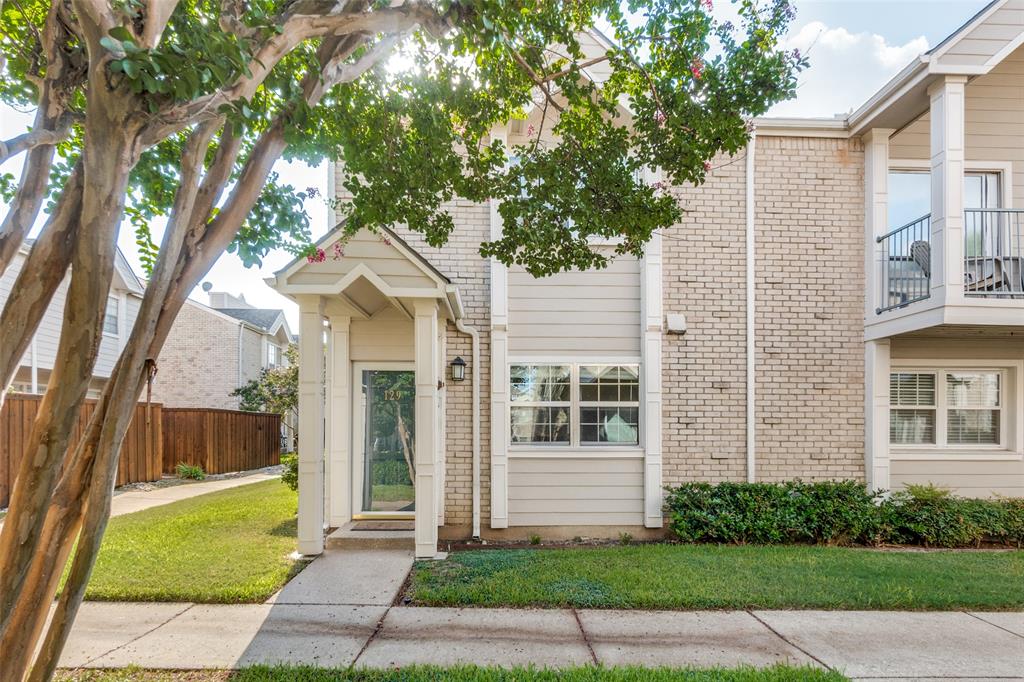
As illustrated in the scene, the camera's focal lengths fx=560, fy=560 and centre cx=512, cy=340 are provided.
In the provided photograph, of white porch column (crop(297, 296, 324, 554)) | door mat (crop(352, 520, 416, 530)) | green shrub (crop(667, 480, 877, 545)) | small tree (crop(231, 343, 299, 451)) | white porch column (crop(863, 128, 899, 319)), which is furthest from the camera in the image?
small tree (crop(231, 343, 299, 451))

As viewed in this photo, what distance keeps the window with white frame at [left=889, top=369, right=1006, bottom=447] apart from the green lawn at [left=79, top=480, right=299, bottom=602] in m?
8.31

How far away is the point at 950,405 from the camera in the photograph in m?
8.04

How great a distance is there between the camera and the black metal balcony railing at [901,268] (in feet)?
24.8

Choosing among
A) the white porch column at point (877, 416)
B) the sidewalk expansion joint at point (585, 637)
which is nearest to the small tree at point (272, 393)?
the sidewalk expansion joint at point (585, 637)

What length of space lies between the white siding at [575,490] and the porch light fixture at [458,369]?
1.32 m

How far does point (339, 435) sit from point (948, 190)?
8.11 m

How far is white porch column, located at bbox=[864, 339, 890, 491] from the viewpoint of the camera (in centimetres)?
764

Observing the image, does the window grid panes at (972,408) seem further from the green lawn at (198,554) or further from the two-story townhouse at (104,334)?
the two-story townhouse at (104,334)

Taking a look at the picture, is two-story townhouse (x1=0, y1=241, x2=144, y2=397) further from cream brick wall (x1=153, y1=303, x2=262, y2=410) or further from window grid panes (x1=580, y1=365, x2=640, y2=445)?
window grid panes (x1=580, y1=365, x2=640, y2=445)

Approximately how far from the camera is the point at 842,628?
14.7 ft

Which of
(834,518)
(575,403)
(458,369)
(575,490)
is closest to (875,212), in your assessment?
(834,518)

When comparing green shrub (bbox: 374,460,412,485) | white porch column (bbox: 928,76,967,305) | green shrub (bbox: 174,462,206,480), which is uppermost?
white porch column (bbox: 928,76,967,305)

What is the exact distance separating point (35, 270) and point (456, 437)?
17.9ft

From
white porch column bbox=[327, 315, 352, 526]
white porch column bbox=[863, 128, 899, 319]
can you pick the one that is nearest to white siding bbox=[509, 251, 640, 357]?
white porch column bbox=[327, 315, 352, 526]
